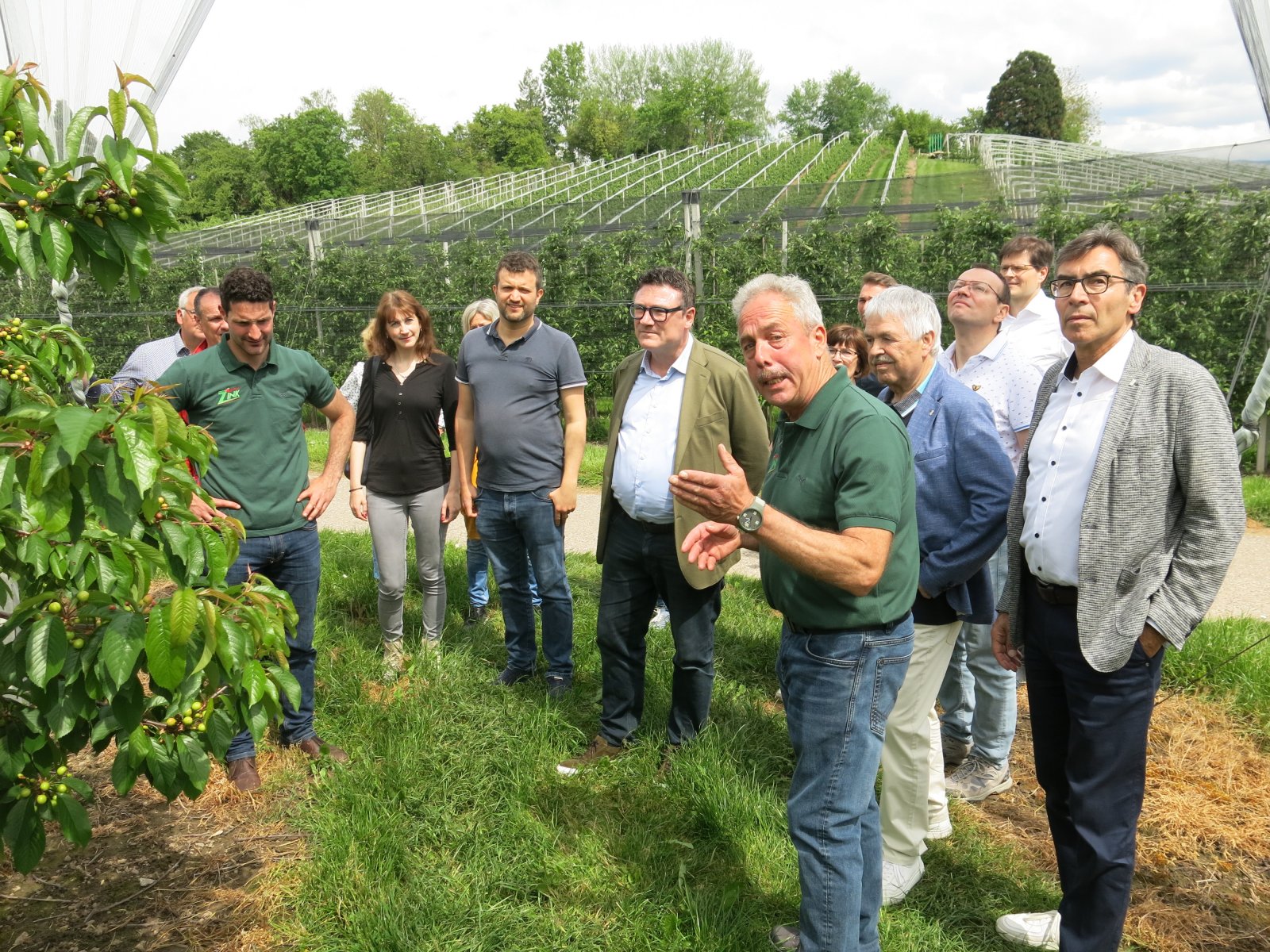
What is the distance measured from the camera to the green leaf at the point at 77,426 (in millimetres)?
1479

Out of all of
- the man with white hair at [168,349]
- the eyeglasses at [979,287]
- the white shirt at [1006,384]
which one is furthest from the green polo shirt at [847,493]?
the man with white hair at [168,349]

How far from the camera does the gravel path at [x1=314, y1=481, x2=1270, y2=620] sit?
5.99 meters

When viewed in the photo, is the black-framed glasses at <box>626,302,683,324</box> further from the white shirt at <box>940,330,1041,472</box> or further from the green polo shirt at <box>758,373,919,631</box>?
the green polo shirt at <box>758,373,919,631</box>

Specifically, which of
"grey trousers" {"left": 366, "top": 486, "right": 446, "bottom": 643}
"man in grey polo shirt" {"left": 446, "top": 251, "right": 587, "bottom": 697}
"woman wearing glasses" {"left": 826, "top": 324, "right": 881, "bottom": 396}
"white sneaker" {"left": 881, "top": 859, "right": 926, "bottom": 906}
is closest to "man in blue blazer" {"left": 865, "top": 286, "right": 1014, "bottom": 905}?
"white sneaker" {"left": 881, "top": 859, "right": 926, "bottom": 906}

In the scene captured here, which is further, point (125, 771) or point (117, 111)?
point (125, 771)

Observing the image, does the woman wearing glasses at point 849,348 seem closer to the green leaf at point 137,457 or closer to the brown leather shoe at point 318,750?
the brown leather shoe at point 318,750

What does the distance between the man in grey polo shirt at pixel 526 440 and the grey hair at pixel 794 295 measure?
2114 millimetres

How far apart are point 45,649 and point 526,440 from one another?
300cm

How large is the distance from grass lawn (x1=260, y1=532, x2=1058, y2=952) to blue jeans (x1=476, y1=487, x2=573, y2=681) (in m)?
0.24

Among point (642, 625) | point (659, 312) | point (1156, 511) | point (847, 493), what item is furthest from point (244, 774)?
point (1156, 511)

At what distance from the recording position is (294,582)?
4090 millimetres

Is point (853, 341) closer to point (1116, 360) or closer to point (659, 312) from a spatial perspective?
point (659, 312)

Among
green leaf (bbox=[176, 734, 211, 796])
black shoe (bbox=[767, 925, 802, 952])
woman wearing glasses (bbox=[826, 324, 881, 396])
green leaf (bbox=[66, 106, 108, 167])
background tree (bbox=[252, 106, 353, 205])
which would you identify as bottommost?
black shoe (bbox=[767, 925, 802, 952])

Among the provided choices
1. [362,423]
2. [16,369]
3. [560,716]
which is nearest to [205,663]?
[16,369]
